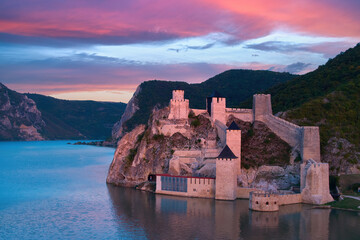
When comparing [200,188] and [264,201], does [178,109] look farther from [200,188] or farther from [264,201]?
[264,201]

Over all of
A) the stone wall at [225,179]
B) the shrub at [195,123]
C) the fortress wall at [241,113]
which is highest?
the fortress wall at [241,113]

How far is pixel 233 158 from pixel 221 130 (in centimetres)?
875

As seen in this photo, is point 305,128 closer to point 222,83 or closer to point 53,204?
point 53,204

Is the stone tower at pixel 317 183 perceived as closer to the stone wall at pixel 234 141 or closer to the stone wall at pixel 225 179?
the stone wall at pixel 225 179

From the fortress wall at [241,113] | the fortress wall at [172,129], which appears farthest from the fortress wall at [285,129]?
the fortress wall at [172,129]

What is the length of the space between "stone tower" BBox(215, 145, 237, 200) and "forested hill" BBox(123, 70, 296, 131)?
60080mm

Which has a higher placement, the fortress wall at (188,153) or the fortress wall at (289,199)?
the fortress wall at (188,153)

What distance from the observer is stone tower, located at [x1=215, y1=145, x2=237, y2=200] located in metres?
41.6

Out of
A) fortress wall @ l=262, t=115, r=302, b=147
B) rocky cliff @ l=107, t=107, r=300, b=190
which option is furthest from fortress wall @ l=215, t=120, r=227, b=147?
fortress wall @ l=262, t=115, r=302, b=147

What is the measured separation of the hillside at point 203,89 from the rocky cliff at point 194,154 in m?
49.5

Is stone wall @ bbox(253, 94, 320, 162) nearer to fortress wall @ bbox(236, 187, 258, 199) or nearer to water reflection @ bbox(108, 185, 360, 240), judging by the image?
fortress wall @ bbox(236, 187, 258, 199)

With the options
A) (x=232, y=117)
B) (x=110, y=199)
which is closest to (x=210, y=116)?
(x=232, y=117)

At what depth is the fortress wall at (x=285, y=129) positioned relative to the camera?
47537 mm

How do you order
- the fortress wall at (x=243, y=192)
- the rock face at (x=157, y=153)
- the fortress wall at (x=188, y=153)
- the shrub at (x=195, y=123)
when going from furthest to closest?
1. the shrub at (x=195, y=123)
2. the fortress wall at (x=188, y=153)
3. the rock face at (x=157, y=153)
4. the fortress wall at (x=243, y=192)
